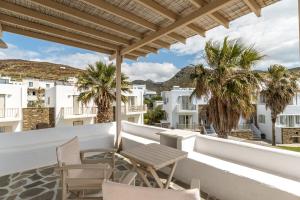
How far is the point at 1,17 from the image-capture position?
10.5 feet

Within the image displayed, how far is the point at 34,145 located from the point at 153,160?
10.6 feet

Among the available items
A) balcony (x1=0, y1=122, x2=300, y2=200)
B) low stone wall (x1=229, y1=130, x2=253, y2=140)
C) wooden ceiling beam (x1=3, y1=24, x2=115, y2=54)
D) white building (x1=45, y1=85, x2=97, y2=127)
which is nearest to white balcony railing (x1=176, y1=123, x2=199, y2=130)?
low stone wall (x1=229, y1=130, x2=253, y2=140)

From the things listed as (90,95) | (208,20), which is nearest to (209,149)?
(208,20)

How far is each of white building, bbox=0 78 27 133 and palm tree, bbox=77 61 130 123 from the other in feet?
27.0

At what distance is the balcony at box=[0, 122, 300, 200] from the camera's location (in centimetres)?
257

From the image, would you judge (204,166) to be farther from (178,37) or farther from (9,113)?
(9,113)

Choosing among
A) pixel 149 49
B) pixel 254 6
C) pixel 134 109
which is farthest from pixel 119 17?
pixel 134 109

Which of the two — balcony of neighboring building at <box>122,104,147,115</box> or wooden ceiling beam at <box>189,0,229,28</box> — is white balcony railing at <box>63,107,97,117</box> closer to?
balcony of neighboring building at <box>122,104,147,115</box>

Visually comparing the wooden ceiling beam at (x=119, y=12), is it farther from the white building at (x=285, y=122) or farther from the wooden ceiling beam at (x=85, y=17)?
the white building at (x=285, y=122)

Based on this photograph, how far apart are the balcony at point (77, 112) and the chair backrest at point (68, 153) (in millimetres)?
15581

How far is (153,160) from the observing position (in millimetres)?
2602

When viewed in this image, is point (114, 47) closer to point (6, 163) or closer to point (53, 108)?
point (6, 163)

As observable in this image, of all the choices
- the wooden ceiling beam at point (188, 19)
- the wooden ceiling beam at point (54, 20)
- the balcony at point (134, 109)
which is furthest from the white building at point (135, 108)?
the wooden ceiling beam at point (188, 19)

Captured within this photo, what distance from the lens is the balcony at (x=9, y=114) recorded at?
570 inches
